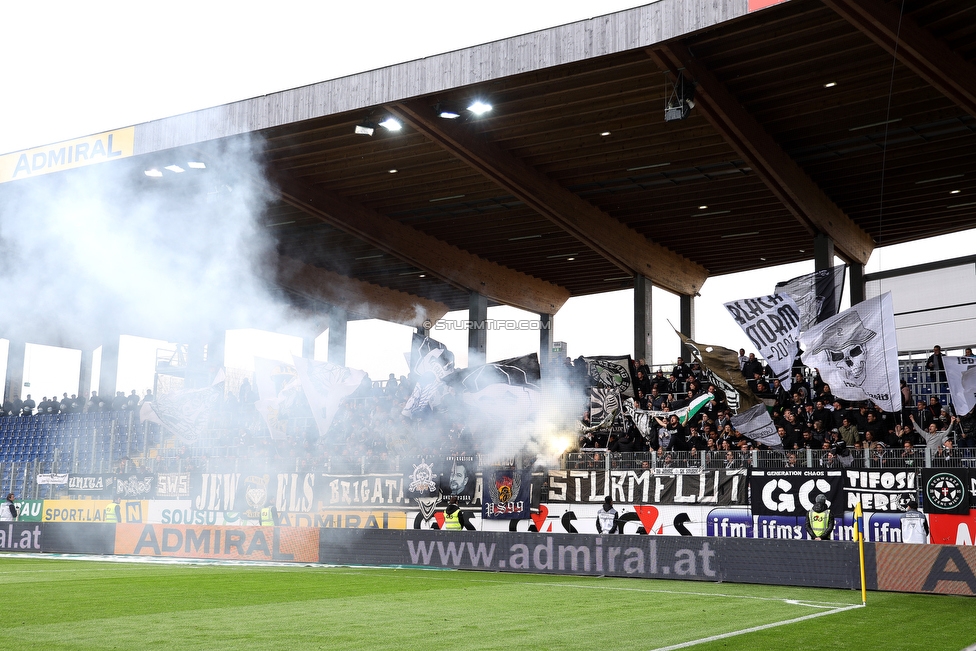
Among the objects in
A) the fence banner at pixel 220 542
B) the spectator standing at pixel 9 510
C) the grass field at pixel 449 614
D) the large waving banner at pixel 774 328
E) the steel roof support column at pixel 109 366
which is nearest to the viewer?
the grass field at pixel 449 614

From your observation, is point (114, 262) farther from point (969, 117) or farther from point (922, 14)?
point (969, 117)

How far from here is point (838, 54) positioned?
16234 mm

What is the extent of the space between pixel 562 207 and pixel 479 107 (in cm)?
541

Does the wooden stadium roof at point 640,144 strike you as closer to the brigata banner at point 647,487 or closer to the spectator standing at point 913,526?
the brigata banner at point 647,487

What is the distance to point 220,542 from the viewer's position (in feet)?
65.1

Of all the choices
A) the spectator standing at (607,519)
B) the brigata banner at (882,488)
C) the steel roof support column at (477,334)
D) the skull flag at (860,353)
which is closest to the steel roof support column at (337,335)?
the steel roof support column at (477,334)

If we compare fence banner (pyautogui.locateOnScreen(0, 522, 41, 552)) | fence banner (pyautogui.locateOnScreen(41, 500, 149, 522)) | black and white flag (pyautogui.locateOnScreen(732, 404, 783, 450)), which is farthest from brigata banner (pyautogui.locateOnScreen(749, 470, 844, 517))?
fence banner (pyautogui.locateOnScreen(0, 522, 41, 552))

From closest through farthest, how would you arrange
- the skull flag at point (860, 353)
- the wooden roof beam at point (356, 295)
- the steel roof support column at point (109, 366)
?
the skull flag at point (860, 353) → the wooden roof beam at point (356, 295) → the steel roof support column at point (109, 366)

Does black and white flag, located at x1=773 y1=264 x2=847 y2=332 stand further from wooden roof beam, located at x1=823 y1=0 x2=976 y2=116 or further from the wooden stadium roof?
wooden roof beam, located at x1=823 y1=0 x2=976 y2=116

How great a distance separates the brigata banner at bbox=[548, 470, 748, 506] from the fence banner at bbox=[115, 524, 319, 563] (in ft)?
16.8

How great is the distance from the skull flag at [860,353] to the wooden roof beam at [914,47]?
12.4 feet

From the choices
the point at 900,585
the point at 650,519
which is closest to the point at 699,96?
the point at 650,519

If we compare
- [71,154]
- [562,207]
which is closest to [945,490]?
[562,207]

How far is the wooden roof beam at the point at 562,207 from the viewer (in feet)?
62.9
